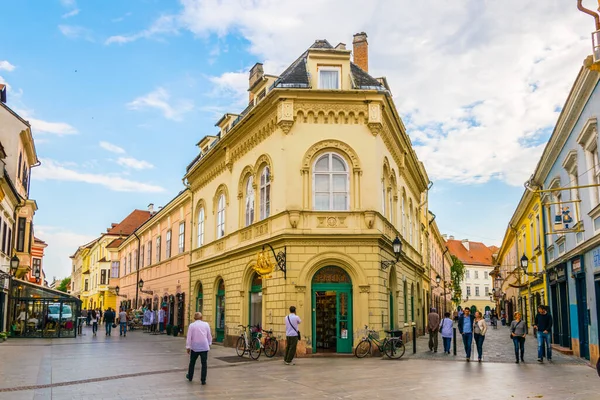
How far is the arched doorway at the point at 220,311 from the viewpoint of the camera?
26.4m

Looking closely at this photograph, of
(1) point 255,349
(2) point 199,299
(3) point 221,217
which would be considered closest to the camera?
(1) point 255,349

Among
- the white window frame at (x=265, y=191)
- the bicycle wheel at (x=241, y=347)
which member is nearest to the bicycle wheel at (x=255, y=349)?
the bicycle wheel at (x=241, y=347)

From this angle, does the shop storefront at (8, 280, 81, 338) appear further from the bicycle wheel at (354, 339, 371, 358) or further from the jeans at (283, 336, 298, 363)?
the bicycle wheel at (354, 339, 371, 358)

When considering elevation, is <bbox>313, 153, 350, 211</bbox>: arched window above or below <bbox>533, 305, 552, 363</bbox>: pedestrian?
above

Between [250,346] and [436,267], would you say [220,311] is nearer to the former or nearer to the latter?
[250,346]

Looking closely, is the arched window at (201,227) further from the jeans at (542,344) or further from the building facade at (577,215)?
the jeans at (542,344)

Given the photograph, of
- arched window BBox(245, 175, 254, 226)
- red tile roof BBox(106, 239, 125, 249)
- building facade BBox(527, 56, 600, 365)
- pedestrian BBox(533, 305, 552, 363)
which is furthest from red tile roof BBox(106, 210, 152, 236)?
pedestrian BBox(533, 305, 552, 363)

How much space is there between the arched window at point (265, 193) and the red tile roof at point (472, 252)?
275 feet

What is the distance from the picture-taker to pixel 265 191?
22.2m

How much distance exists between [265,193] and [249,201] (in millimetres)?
1831

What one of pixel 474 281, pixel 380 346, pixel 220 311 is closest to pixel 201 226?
pixel 220 311

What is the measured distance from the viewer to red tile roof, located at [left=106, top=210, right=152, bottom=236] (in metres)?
68.1

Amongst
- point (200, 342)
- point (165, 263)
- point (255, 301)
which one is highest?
point (165, 263)

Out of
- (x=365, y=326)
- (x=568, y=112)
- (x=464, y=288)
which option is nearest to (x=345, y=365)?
(x=365, y=326)
